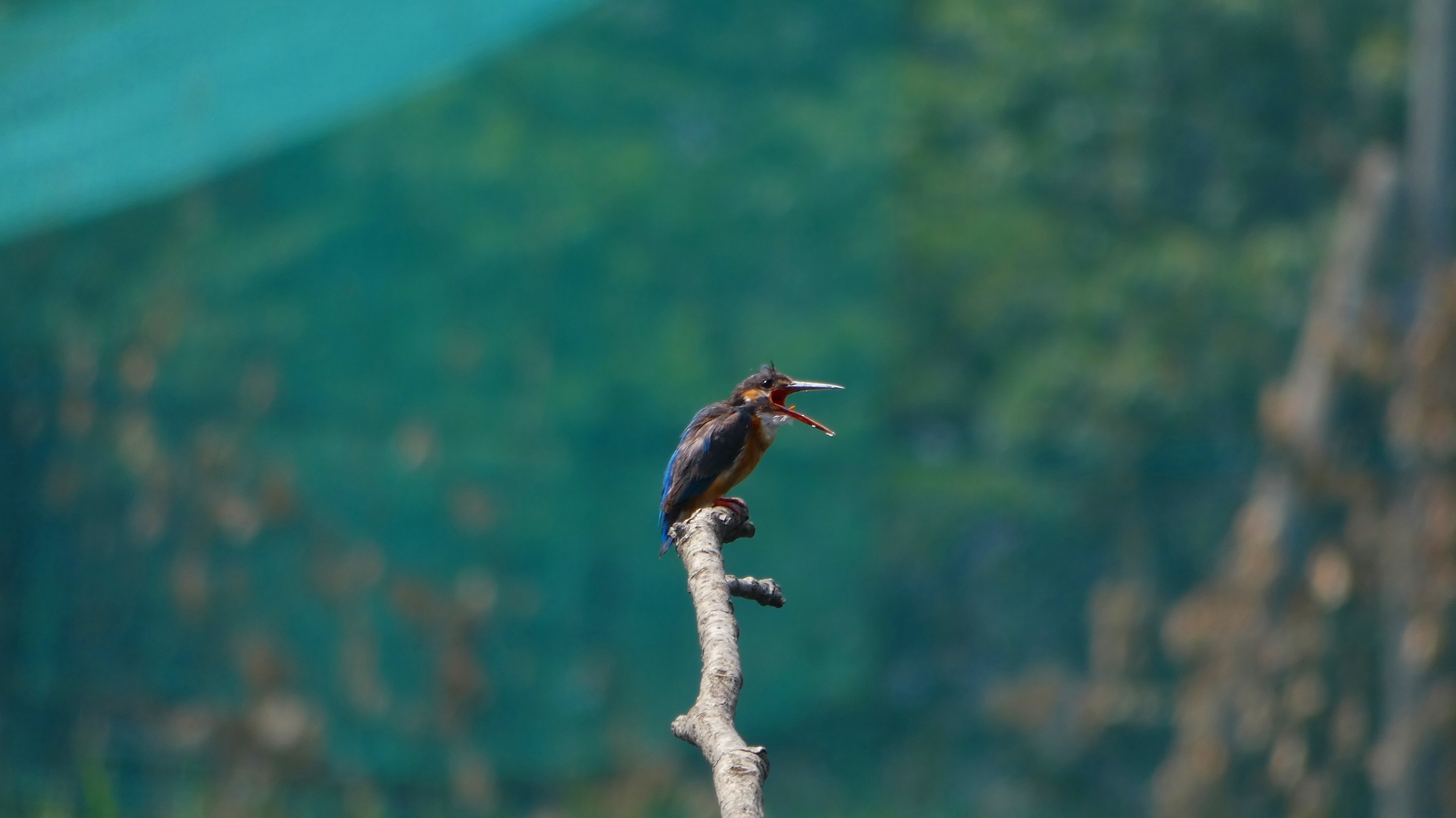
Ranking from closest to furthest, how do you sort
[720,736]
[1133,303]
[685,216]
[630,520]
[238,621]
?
1. [720,736]
2. [238,621]
3. [630,520]
4. [685,216]
5. [1133,303]

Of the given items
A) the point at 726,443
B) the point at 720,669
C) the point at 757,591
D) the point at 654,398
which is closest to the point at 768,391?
the point at 726,443

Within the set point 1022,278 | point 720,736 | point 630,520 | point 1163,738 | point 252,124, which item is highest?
point 1022,278

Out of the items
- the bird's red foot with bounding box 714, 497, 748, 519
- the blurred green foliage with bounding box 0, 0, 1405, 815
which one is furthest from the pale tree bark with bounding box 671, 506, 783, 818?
the blurred green foliage with bounding box 0, 0, 1405, 815

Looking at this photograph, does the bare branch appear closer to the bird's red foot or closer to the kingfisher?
the bird's red foot

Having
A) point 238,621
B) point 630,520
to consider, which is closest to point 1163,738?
point 630,520

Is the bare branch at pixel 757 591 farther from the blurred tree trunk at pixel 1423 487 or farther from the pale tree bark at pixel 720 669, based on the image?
the blurred tree trunk at pixel 1423 487

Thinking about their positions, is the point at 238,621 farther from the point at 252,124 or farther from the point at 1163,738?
the point at 1163,738

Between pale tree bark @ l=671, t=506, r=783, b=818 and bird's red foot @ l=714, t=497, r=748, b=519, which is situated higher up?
bird's red foot @ l=714, t=497, r=748, b=519

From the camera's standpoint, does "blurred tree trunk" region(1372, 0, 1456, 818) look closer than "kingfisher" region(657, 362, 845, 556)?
No
